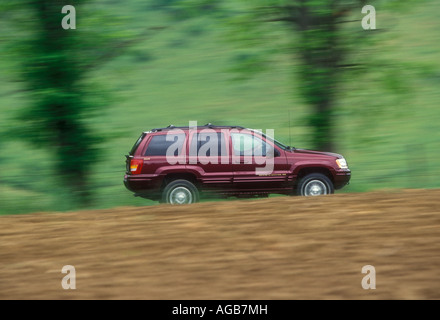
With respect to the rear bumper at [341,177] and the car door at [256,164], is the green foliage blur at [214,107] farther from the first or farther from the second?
the car door at [256,164]

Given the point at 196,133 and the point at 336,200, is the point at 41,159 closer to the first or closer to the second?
the point at 196,133

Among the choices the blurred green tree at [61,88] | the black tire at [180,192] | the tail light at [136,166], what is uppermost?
the blurred green tree at [61,88]

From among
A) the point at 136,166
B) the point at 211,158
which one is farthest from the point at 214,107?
the point at 136,166

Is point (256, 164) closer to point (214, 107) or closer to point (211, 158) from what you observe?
point (211, 158)

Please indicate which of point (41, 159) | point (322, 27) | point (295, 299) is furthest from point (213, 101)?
point (295, 299)

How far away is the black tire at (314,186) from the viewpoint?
48.4ft

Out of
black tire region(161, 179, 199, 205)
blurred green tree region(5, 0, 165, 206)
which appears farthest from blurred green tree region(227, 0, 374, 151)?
blurred green tree region(5, 0, 165, 206)

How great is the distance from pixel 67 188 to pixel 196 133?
365 centimetres

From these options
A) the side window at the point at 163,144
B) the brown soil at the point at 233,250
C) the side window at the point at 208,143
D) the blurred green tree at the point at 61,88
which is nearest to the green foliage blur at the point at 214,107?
the blurred green tree at the point at 61,88

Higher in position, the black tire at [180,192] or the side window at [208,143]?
the side window at [208,143]

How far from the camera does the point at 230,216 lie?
30.5ft

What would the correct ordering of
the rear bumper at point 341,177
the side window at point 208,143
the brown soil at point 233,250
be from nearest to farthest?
the brown soil at point 233,250
the side window at point 208,143
the rear bumper at point 341,177

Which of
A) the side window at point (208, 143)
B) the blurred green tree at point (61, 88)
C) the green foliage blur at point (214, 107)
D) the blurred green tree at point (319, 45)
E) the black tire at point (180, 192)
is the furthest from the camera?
the blurred green tree at point (319, 45)

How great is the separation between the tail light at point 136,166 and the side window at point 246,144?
7.02 ft
